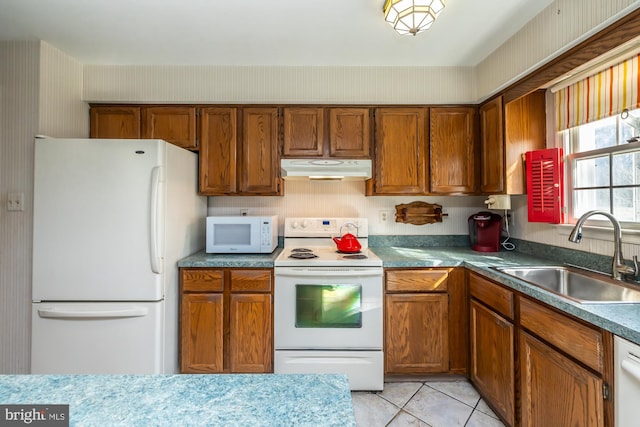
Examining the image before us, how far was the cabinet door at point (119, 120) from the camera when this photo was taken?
244 cm

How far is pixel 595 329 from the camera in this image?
112 centimetres

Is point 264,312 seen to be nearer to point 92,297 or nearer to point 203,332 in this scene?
point 203,332

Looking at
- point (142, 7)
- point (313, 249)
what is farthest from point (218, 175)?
point (142, 7)

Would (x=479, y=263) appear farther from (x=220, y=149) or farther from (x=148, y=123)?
(x=148, y=123)

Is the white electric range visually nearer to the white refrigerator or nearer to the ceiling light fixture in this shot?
the white refrigerator

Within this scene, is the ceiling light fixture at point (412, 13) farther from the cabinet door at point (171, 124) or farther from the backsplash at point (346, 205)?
the cabinet door at point (171, 124)

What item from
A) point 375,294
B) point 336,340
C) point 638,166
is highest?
point 638,166

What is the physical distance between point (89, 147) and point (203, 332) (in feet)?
4.68

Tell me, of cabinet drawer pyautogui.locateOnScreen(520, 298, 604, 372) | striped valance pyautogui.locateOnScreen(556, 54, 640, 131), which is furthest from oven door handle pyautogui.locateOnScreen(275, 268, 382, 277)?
striped valance pyautogui.locateOnScreen(556, 54, 640, 131)

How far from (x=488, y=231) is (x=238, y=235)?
2.02 meters

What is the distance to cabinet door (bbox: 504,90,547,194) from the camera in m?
2.17

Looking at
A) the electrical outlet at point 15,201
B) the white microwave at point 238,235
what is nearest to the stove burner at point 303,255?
the white microwave at point 238,235

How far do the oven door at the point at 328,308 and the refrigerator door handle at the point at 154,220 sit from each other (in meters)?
0.78

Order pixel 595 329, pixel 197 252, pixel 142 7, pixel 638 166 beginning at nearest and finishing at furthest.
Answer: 1. pixel 595 329
2. pixel 638 166
3. pixel 142 7
4. pixel 197 252
